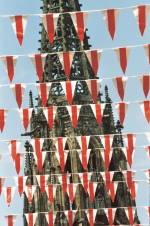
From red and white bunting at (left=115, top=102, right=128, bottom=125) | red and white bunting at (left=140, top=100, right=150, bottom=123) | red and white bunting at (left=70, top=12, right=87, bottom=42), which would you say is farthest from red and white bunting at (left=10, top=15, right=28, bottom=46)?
red and white bunting at (left=140, top=100, right=150, bottom=123)

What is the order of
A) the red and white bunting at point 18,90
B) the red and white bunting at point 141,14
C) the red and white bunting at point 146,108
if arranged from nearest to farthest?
the red and white bunting at point 141,14, the red and white bunting at point 18,90, the red and white bunting at point 146,108

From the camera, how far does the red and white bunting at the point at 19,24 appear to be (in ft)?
67.2

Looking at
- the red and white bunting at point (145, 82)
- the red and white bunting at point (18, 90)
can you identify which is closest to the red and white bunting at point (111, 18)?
the red and white bunting at point (145, 82)

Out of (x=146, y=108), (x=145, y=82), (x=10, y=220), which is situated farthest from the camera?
(x=10, y=220)

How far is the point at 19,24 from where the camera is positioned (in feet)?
67.4

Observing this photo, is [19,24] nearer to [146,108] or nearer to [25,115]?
[25,115]

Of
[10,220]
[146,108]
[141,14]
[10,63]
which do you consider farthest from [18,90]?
[10,220]

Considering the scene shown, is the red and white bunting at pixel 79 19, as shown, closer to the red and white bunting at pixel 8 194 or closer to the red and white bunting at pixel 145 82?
the red and white bunting at pixel 145 82

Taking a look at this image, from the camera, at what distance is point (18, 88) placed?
2289 cm

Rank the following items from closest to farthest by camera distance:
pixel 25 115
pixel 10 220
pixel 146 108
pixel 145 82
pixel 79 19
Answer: pixel 79 19, pixel 145 82, pixel 146 108, pixel 25 115, pixel 10 220

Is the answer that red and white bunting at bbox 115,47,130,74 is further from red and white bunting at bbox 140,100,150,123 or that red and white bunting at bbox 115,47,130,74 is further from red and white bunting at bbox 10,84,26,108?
red and white bunting at bbox 10,84,26,108

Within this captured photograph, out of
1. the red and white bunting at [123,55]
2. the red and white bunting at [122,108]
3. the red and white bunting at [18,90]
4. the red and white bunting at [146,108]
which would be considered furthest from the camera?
the red and white bunting at [122,108]

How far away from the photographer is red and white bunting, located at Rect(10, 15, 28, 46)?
67.2ft

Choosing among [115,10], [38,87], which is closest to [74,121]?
→ [38,87]
